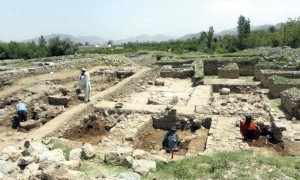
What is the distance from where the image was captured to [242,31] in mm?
50688

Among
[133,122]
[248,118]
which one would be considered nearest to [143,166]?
[248,118]

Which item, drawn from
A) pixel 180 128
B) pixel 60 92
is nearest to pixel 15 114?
pixel 60 92

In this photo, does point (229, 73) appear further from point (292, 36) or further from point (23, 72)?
point (292, 36)

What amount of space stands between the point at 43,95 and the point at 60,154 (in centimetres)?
768

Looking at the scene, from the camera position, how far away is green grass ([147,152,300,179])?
17.3 ft

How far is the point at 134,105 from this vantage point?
39.9 ft

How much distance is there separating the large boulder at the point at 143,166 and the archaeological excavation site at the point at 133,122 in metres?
0.02

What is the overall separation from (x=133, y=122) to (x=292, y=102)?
530 cm

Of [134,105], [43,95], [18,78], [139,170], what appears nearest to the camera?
[139,170]

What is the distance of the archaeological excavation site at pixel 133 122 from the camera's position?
611 cm

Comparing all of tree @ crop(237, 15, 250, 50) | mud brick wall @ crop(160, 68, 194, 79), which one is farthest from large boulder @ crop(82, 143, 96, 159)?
tree @ crop(237, 15, 250, 50)

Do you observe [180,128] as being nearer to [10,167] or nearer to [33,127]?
[33,127]

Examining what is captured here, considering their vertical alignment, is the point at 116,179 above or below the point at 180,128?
above

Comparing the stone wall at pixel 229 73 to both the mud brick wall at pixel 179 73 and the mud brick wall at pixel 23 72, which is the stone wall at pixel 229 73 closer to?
the mud brick wall at pixel 179 73
